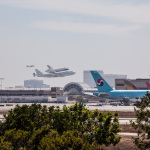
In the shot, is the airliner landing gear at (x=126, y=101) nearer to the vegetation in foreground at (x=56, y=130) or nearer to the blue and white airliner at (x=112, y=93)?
the blue and white airliner at (x=112, y=93)

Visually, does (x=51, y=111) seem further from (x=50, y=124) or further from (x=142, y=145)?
(x=142, y=145)

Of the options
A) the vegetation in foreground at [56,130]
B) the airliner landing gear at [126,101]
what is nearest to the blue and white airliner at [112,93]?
the airliner landing gear at [126,101]

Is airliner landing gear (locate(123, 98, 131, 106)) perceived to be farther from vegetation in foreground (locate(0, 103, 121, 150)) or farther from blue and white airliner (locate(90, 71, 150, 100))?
vegetation in foreground (locate(0, 103, 121, 150))

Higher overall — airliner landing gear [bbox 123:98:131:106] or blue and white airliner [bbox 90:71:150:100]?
blue and white airliner [bbox 90:71:150:100]

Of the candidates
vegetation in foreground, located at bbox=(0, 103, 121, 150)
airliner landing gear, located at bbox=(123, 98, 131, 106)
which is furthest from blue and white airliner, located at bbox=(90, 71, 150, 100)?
A: vegetation in foreground, located at bbox=(0, 103, 121, 150)

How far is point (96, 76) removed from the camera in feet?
497

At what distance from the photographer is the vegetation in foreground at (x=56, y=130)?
28.8 meters

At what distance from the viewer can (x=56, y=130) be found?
33219mm

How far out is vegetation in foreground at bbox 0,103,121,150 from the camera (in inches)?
1133

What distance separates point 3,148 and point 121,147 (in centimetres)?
1899

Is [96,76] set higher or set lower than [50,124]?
higher

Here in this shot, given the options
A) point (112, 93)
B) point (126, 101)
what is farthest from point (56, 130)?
point (126, 101)

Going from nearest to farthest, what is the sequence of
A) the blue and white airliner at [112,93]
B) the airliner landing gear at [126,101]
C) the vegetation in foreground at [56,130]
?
the vegetation in foreground at [56,130], the blue and white airliner at [112,93], the airliner landing gear at [126,101]

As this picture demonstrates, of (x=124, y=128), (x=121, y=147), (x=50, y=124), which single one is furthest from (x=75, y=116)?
(x=124, y=128)
